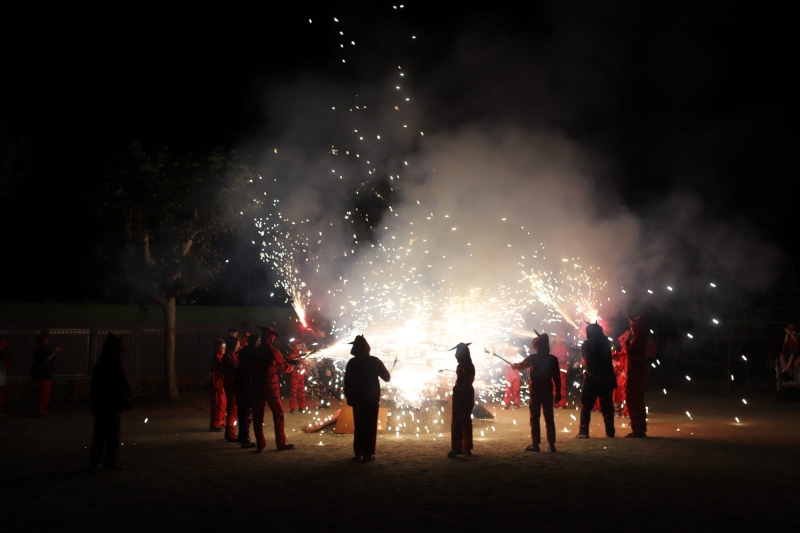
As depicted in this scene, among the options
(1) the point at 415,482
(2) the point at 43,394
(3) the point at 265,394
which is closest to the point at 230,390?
(3) the point at 265,394

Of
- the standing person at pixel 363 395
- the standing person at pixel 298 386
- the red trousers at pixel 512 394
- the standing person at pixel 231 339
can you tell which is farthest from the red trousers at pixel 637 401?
the standing person at pixel 298 386

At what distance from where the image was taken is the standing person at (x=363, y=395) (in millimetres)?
9102

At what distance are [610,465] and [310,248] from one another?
13.7 meters

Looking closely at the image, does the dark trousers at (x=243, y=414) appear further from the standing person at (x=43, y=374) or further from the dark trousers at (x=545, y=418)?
the standing person at (x=43, y=374)

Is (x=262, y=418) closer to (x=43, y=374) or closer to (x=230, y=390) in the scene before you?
(x=230, y=390)

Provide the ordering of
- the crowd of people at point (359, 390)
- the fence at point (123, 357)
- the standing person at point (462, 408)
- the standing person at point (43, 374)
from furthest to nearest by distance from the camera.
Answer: the fence at point (123, 357), the standing person at point (43, 374), the standing person at point (462, 408), the crowd of people at point (359, 390)

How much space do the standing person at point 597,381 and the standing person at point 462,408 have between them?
7.25 ft

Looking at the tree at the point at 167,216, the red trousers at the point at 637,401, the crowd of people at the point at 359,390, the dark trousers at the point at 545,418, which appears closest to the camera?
the crowd of people at the point at 359,390

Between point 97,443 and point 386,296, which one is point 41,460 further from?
point 386,296

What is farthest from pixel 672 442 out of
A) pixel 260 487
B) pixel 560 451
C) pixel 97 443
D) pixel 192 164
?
pixel 192 164

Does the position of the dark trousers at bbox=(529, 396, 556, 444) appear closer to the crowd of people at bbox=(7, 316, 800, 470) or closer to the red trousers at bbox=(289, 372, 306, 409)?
the crowd of people at bbox=(7, 316, 800, 470)

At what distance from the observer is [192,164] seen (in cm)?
1762

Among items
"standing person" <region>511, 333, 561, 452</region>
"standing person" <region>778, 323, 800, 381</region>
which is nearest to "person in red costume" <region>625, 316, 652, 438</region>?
"standing person" <region>511, 333, 561, 452</region>

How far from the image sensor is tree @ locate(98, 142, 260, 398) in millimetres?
17516
